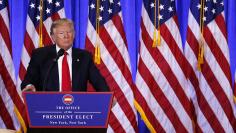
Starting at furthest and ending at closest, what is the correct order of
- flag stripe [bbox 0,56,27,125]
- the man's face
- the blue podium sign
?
flag stripe [bbox 0,56,27,125] < the man's face < the blue podium sign

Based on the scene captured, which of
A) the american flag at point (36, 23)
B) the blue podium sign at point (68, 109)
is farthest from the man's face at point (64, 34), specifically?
the american flag at point (36, 23)

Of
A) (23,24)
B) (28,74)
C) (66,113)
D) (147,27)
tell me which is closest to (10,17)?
(23,24)

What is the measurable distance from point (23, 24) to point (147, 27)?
4.62 ft

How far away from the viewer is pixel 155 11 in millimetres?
5008

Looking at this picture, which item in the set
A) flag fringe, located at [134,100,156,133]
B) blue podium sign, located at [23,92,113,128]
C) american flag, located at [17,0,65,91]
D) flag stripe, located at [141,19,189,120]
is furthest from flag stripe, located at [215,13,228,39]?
blue podium sign, located at [23,92,113,128]

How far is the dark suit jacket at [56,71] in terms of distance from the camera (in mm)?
2832

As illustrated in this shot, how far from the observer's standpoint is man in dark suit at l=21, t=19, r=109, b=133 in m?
2.78

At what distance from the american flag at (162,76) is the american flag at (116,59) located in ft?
0.42

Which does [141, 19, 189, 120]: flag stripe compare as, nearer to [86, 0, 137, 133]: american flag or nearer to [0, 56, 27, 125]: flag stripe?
[86, 0, 137, 133]: american flag

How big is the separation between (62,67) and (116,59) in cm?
220


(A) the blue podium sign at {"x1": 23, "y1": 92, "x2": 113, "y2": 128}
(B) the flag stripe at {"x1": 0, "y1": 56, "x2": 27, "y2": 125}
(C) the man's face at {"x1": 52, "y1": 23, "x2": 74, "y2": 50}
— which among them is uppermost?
(C) the man's face at {"x1": 52, "y1": 23, "x2": 74, "y2": 50}

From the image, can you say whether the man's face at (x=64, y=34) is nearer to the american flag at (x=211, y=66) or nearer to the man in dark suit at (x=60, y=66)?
the man in dark suit at (x=60, y=66)

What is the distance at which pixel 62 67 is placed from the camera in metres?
2.79

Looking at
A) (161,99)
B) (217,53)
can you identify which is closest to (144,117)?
(161,99)
